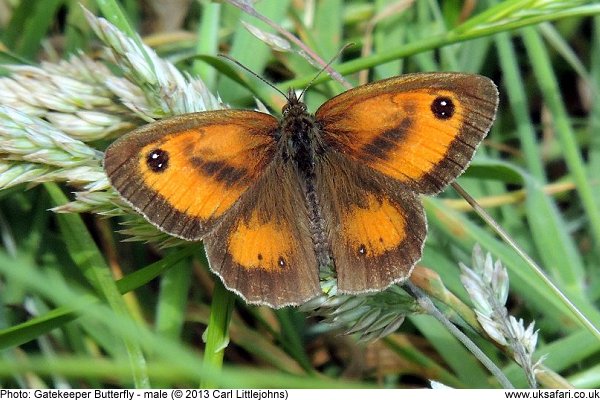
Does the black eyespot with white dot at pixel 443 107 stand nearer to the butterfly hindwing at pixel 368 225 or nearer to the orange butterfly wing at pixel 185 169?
the butterfly hindwing at pixel 368 225

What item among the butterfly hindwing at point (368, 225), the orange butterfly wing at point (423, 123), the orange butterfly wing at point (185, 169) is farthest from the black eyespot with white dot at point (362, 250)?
the orange butterfly wing at point (185, 169)

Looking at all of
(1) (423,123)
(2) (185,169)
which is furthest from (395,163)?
(2) (185,169)

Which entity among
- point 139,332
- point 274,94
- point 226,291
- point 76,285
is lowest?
point 76,285

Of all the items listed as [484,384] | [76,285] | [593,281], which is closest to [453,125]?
[484,384]

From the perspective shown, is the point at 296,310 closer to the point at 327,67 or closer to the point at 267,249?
the point at 267,249

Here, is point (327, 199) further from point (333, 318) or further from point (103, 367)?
point (103, 367)

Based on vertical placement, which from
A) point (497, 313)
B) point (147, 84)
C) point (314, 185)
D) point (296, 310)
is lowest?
point (296, 310)

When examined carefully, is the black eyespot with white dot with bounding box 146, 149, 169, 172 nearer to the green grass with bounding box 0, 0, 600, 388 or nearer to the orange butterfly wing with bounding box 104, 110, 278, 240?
the orange butterfly wing with bounding box 104, 110, 278, 240
